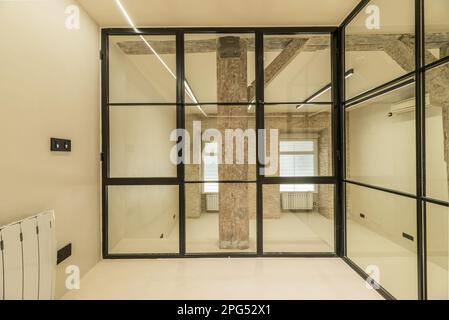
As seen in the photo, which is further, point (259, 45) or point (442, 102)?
point (259, 45)

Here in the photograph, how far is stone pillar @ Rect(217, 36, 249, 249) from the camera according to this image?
3.73 metres

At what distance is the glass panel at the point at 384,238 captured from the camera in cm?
250

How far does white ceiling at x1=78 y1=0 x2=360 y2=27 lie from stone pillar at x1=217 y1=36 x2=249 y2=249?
386mm

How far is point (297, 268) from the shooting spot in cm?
328

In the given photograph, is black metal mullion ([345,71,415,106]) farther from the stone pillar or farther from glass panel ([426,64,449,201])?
the stone pillar

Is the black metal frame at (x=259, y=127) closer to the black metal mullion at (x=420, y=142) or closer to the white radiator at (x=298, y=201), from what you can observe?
the white radiator at (x=298, y=201)

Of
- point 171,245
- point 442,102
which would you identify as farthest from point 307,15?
point 171,245

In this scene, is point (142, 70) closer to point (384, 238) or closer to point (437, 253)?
point (437, 253)

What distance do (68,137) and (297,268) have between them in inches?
117

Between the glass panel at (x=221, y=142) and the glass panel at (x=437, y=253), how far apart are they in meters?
2.01

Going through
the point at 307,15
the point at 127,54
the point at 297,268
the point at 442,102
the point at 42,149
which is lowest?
the point at 297,268

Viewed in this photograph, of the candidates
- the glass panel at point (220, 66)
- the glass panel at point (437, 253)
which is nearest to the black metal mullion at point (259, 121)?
the glass panel at point (220, 66)

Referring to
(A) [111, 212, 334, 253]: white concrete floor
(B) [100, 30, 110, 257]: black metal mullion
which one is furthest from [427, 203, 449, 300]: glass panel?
(B) [100, 30, 110, 257]: black metal mullion
